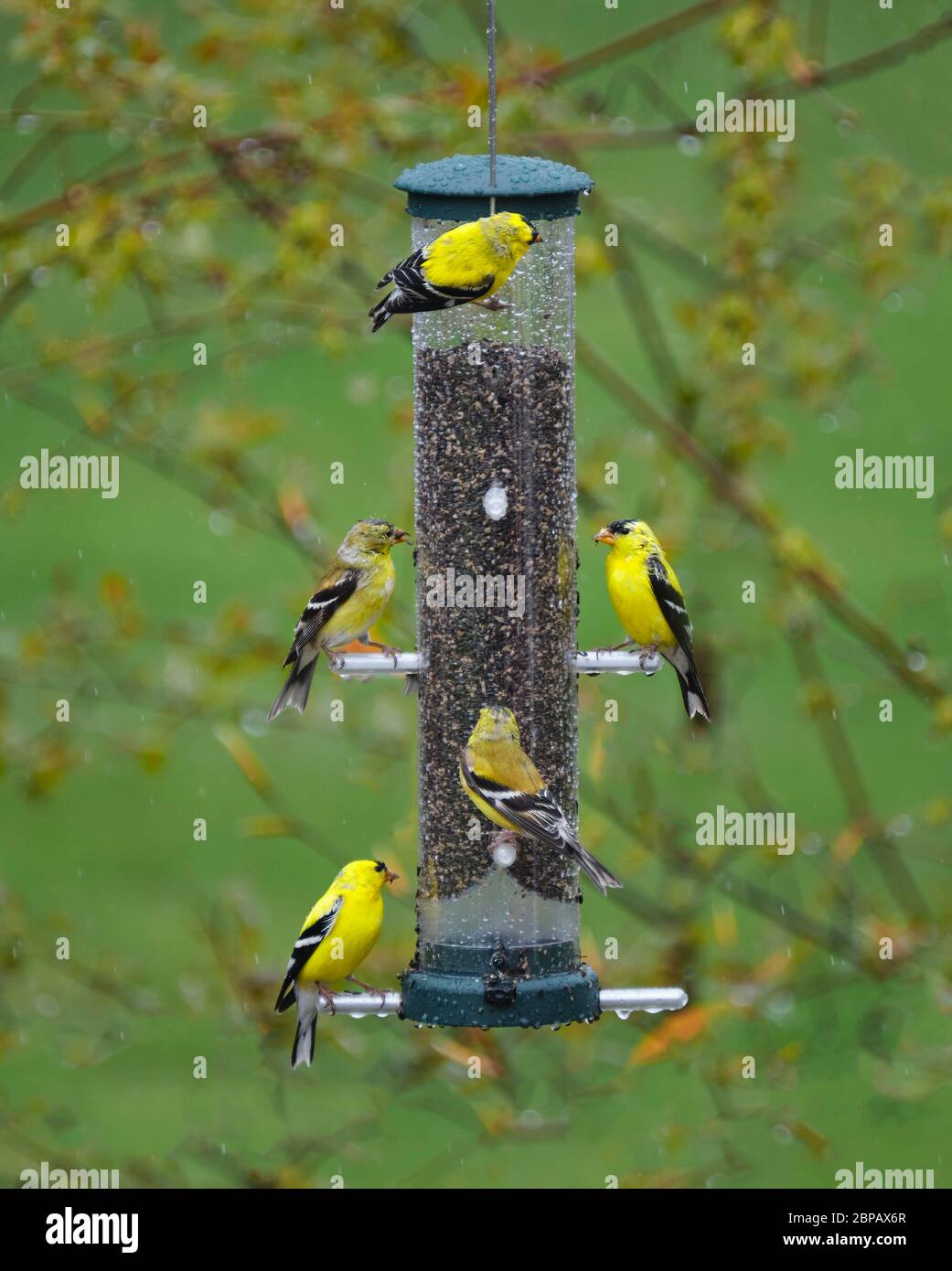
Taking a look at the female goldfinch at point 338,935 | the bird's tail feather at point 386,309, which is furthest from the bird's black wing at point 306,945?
the bird's tail feather at point 386,309

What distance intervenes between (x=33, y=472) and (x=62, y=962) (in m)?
1.85

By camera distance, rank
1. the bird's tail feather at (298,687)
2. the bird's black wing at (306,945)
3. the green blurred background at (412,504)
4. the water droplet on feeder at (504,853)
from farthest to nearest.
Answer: the green blurred background at (412,504) → the bird's tail feather at (298,687) → the bird's black wing at (306,945) → the water droplet on feeder at (504,853)

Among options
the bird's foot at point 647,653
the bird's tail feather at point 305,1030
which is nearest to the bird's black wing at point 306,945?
the bird's tail feather at point 305,1030

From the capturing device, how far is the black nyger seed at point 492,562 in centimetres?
524

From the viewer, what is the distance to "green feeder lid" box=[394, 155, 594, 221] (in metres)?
4.91

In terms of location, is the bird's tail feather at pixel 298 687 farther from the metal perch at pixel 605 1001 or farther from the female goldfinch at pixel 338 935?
the metal perch at pixel 605 1001

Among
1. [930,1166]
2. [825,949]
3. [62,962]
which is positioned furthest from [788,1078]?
[62,962]

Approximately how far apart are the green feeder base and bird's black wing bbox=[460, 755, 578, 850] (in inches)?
12.2

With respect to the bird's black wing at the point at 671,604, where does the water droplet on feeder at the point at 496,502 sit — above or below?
above

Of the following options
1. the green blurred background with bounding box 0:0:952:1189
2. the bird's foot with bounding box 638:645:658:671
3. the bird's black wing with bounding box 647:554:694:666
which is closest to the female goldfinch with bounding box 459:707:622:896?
the bird's foot with bounding box 638:645:658:671

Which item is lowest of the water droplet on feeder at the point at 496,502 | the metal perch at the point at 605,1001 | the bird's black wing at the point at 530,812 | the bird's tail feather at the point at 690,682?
the metal perch at the point at 605,1001

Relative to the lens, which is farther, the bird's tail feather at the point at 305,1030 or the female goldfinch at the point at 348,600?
the bird's tail feather at the point at 305,1030

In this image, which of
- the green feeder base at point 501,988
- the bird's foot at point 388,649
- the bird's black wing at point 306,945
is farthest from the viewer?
the bird's black wing at point 306,945

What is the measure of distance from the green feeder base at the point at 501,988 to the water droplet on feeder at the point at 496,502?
98 cm
